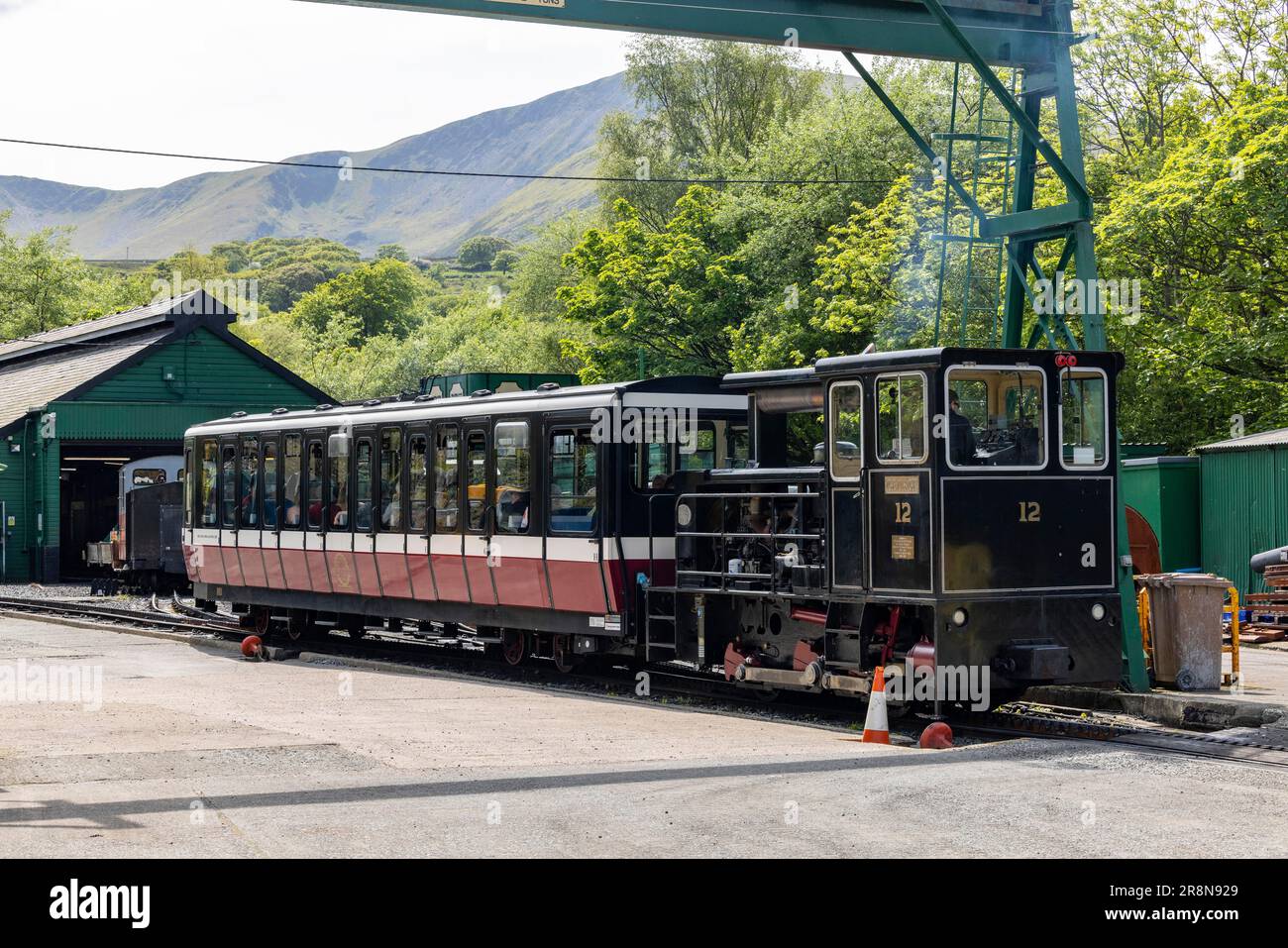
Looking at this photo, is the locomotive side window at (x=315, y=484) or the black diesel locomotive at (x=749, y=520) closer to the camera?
the black diesel locomotive at (x=749, y=520)

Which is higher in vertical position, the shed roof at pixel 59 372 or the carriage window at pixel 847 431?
the shed roof at pixel 59 372

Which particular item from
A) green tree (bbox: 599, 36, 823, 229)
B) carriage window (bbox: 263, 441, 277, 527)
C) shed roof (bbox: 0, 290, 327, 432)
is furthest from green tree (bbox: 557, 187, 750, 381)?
carriage window (bbox: 263, 441, 277, 527)

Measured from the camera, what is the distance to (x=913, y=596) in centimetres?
1266

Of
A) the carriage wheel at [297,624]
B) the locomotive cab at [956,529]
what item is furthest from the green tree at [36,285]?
the locomotive cab at [956,529]

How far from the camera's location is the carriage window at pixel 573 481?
16.0m

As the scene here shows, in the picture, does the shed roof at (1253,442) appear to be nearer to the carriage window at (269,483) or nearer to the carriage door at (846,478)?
the carriage door at (846,478)

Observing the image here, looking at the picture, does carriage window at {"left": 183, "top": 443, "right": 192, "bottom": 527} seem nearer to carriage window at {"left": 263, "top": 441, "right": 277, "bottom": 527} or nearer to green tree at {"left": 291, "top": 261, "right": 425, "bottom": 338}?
carriage window at {"left": 263, "top": 441, "right": 277, "bottom": 527}

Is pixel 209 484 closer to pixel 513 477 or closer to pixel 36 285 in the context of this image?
pixel 513 477

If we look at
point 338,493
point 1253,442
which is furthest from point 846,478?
point 1253,442

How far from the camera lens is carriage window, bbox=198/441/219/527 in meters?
23.6

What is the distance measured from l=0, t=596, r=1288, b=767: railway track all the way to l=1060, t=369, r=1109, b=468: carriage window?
236 centimetres

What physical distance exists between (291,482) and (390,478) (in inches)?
113

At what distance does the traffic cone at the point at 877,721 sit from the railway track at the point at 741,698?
64cm
